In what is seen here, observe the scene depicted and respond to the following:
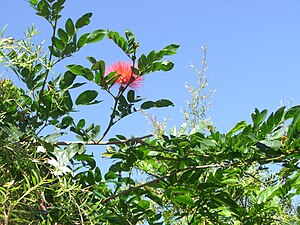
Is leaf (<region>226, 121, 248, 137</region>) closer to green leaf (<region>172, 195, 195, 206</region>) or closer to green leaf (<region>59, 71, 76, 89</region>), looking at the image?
green leaf (<region>172, 195, 195, 206</region>)

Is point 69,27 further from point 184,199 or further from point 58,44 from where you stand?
point 184,199

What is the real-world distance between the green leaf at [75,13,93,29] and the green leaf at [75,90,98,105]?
0.11 meters

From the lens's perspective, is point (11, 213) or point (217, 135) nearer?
point (11, 213)

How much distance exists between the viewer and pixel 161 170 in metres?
1.11

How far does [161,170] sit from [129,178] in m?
0.11

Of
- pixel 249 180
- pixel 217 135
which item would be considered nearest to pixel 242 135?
pixel 217 135

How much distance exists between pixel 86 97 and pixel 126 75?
8cm

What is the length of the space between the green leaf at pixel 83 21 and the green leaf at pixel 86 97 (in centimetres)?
11

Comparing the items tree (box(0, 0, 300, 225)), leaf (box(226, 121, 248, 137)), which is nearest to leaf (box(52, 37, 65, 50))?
tree (box(0, 0, 300, 225))

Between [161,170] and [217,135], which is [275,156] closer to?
[217,135]

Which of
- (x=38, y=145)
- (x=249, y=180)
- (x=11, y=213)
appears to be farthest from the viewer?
(x=249, y=180)

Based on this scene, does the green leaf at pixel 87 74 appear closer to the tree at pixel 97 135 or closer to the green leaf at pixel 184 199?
the tree at pixel 97 135

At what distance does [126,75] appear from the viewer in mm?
923

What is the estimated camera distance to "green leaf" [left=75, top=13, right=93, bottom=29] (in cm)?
89
